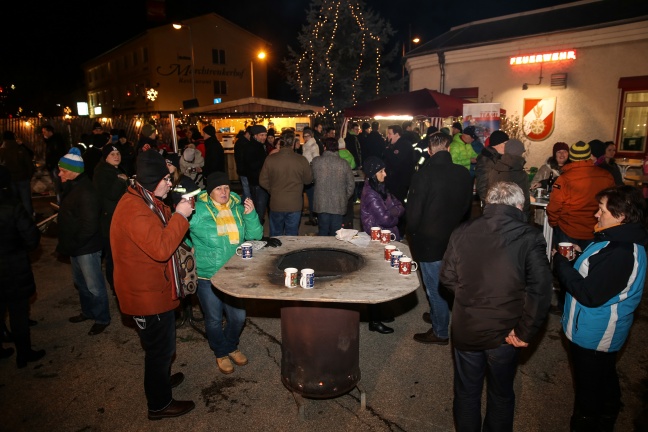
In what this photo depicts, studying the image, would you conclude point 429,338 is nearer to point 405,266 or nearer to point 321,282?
point 405,266

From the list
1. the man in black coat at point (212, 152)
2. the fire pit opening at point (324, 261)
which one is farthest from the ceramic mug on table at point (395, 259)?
the man in black coat at point (212, 152)

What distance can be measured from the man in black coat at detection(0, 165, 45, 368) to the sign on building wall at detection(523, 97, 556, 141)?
14470mm

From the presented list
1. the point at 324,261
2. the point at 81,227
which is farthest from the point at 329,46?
the point at 324,261

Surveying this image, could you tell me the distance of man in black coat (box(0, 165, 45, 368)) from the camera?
417 centimetres

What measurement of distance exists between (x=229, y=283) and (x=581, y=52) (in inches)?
555

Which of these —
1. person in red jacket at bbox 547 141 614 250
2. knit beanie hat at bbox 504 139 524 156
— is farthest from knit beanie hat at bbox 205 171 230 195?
knit beanie hat at bbox 504 139 524 156

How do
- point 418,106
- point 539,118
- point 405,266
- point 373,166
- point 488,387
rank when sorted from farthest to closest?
1. point 539,118
2. point 418,106
3. point 373,166
4. point 405,266
5. point 488,387

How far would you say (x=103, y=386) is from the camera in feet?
13.9

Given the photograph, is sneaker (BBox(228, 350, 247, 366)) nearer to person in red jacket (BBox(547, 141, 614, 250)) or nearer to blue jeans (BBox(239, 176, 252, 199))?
person in red jacket (BBox(547, 141, 614, 250))

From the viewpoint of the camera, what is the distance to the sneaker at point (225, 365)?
4.42 m

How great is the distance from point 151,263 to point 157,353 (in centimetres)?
80

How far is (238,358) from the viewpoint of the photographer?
4.57 m

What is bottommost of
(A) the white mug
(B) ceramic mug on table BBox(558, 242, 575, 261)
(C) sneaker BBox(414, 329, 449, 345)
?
(C) sneaker BBox(414, 329, 449, 345)

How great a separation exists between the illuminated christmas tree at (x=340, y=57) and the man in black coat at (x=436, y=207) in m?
19.4
